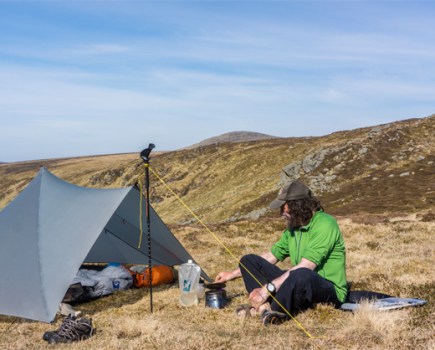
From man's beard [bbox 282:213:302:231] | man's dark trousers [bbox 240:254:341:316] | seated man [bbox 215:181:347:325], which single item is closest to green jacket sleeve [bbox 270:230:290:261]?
seated man [bbox 215:181:347:325]

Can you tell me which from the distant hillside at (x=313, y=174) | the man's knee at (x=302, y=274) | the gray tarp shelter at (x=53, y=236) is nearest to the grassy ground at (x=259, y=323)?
the gray tarp shelter at (x=53, y=236)

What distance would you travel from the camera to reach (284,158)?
68.7 meters

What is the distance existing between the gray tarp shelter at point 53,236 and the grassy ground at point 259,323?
1.47ft

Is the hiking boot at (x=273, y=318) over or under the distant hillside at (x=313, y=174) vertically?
under

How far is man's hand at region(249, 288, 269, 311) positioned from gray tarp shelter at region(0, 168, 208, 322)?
325 cm

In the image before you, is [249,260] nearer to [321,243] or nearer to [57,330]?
[321,243]

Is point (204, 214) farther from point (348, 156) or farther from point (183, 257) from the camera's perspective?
point (183, 257)

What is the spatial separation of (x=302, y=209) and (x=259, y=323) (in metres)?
1.67

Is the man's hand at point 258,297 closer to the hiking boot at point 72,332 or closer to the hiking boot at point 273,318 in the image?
the hiking boot at point 273,318

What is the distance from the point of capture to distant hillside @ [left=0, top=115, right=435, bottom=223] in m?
35.9

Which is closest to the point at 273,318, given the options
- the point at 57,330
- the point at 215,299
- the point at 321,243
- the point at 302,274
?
the point at 302,274

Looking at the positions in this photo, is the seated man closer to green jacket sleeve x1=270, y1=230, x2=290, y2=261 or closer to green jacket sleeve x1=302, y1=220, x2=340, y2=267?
green jacket sleeve x1=302, y1=220, x2=340, y2=267

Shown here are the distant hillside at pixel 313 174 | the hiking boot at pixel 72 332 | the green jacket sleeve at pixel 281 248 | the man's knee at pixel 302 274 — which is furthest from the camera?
the distant hillside at pixel 313 174

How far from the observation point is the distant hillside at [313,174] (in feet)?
118
